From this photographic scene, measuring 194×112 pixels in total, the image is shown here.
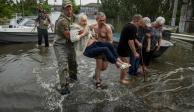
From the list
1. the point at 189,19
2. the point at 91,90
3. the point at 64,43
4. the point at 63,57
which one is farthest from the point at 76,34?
the point at 189,19

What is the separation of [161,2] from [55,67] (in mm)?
26428

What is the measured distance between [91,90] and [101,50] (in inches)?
38.0

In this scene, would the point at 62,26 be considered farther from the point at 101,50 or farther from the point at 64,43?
the point at 101,50

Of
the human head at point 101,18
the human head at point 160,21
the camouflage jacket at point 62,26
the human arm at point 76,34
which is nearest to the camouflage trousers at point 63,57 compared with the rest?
the camouflage jacket at point 62,26

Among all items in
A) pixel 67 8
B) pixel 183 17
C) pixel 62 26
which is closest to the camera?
pixel 62 26

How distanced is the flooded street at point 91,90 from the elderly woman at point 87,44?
0.79 metres

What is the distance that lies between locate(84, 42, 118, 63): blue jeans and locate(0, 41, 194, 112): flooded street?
785 millimetres

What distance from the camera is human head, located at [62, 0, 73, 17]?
270 inches

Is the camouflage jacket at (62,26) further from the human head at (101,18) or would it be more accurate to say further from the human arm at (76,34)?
the human head at (101,18)

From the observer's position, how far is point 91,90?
7.31 metres

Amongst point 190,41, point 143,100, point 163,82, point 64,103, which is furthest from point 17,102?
point 190,41

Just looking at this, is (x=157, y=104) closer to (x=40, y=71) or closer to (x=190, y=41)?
(x=40, y=71)

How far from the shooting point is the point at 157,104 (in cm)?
648

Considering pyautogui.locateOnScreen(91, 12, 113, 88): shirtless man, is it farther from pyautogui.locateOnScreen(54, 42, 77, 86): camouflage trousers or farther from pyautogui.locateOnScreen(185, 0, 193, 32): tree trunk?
pyautogui.locateOnScreen(185, 0, 193, 32): tree trunk
